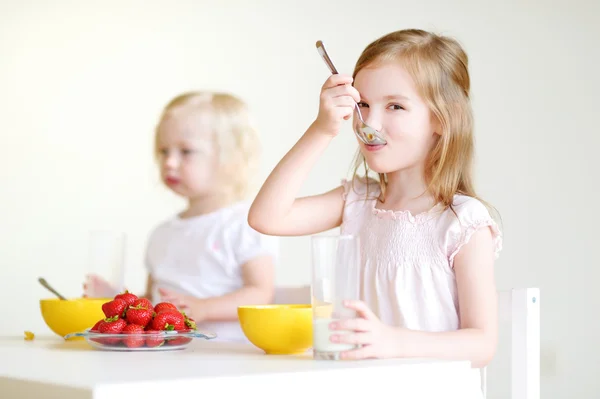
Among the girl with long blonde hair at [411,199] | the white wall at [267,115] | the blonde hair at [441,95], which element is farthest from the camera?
the white wall at [267,115]

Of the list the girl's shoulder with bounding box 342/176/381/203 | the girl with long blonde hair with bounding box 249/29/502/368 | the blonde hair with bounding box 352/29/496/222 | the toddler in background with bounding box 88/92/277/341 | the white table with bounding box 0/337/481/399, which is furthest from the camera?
the toddler in background with bounding box 88/92/277/341

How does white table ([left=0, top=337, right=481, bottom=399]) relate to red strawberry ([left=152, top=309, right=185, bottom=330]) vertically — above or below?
below

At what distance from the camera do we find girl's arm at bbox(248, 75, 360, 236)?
1051 mm

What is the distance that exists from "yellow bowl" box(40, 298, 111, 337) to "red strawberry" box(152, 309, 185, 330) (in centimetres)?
22

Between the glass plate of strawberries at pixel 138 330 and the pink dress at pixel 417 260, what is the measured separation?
0.31 meters

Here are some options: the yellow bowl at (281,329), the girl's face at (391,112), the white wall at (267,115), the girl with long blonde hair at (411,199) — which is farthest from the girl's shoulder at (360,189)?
the white wall at (267,115)

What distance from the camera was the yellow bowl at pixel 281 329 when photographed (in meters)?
0.95

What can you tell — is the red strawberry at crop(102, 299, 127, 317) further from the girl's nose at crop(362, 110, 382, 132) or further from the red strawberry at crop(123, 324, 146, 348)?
the girl's nose at crop(362, 110, 382, 132)

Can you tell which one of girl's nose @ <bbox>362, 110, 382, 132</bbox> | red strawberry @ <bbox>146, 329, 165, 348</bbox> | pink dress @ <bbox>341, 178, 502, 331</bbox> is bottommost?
red strawberry @ <bbox>146, 329, 165, 348</bbox>

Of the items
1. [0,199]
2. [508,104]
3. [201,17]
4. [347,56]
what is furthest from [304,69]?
[0,199]

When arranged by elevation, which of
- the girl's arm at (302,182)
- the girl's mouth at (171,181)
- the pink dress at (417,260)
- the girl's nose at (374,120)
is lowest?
the pink dress at (417,260)

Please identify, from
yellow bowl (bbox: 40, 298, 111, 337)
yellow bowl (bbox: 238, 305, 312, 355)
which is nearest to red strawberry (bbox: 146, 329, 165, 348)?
yellow bowl (bbox: 238, 305, 312, 355)

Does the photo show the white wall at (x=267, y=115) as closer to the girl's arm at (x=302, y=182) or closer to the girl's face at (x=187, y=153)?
the girl's face at (x=187, y=153)

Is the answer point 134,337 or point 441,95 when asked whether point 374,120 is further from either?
point 134,337
